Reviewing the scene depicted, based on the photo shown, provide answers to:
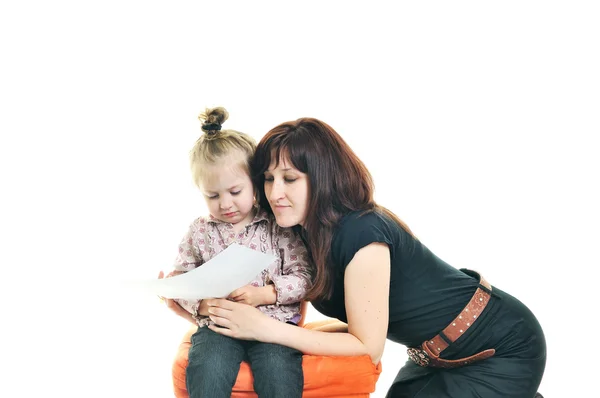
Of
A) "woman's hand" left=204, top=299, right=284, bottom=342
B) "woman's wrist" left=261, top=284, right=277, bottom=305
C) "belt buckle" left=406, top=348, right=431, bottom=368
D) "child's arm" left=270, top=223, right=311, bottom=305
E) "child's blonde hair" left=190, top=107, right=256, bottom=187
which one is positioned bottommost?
"belt buckle" left=406, top=348, right=431, bottom=368

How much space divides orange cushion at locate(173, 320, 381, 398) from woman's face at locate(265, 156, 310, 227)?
436 millimetres

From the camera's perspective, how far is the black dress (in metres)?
2.72

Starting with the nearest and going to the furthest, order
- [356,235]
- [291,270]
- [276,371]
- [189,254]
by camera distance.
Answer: [276,371] → [356,235] → [291,270] → [189,254]

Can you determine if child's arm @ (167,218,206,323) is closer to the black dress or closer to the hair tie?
the hair tie

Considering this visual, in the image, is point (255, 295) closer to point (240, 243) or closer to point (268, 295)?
point (268, 295)

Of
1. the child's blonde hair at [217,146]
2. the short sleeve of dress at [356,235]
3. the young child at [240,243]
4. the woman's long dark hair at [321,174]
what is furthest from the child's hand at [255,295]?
the child's blonde hair at [217,146]

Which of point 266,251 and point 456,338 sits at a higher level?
point 266,251

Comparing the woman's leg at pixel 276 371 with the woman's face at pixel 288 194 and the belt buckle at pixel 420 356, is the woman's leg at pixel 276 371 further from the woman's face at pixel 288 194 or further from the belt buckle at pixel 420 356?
the belt buckle at pixel 420 356

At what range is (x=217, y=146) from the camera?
Answer: 2.67 meters

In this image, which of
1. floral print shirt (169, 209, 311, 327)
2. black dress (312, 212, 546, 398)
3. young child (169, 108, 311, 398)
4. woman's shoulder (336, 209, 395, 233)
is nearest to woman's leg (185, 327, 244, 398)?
young child (169, 108, 311, 398)

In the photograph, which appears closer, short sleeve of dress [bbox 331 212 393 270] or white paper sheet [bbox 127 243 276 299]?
white paper sheet [bbox 127 243 276 299]

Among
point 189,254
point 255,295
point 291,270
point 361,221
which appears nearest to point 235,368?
point 255,295

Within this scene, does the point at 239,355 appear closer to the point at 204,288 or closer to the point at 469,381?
the point at 204,288

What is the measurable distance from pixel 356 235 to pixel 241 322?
44cm
